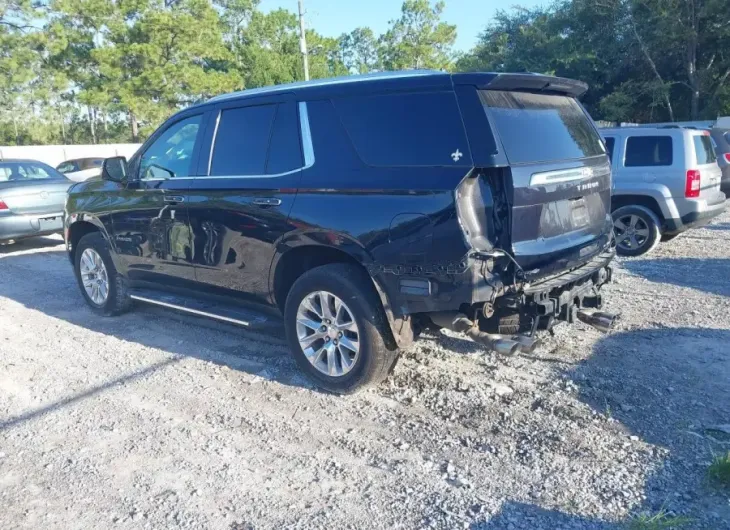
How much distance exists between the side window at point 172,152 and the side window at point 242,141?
353 millimetres

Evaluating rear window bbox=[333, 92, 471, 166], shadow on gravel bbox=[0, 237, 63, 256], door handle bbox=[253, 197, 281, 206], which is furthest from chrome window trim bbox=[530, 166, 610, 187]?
shadow on gravel bbox=[0, 237, 63, 256]

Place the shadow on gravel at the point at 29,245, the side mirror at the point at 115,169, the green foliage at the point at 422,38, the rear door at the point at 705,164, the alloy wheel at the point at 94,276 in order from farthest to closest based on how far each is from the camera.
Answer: the green foliage at the point at 422,38 < the shadow on gravel at the point at 29,245 < the rear door at the point at 705,164 < the alloy wheel at the point at 94,276 < the side mirror at the point at 115,169

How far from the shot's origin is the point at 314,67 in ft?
145

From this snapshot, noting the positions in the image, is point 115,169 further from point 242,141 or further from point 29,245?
point 29,245

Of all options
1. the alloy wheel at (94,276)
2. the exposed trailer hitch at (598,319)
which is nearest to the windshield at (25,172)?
the alloy wheel at (94,276)

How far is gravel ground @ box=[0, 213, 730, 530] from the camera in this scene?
→ 10.6 ft

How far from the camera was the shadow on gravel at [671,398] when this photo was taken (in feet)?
10.6

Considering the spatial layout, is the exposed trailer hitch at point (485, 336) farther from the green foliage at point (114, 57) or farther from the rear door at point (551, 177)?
the green foliage at point (114, 57)

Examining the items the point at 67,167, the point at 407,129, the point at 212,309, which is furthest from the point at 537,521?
the point at 67,167

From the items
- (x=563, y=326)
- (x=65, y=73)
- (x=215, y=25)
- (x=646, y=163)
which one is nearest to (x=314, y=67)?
(x=215, y=25)

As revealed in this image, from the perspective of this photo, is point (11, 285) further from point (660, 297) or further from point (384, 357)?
point (660, 297)

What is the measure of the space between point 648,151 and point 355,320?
6539mm

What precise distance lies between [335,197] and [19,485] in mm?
2514

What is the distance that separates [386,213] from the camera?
4012mm
